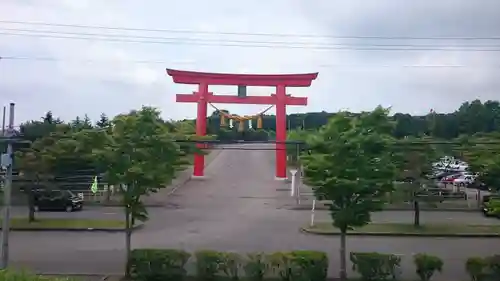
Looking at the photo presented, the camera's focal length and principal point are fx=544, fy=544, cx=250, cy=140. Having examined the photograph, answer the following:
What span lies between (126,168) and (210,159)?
32.4 m

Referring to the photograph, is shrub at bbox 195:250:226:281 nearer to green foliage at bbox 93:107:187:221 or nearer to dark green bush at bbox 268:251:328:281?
dark green bush at bbox 268:251:328:281

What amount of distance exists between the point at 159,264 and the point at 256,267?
2277 mm

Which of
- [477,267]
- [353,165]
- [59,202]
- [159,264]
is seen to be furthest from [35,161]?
[477,267]

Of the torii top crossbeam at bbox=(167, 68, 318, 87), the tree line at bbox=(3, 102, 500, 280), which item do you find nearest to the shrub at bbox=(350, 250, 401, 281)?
the tree line at bbox=(3, 102, 500, 280)

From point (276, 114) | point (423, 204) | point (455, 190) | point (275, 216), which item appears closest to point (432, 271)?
point (423, 204)

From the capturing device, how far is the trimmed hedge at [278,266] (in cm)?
1248

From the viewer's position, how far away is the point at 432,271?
41.4 feet

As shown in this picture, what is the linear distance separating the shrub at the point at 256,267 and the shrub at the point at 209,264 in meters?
0.59

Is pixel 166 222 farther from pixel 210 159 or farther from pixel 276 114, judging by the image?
pixel 210 159

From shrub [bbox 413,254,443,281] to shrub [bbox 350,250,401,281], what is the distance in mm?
478

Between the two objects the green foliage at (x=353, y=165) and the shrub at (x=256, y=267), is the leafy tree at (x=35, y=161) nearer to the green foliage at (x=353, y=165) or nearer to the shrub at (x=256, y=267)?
the shrub at (x=256, y=267)

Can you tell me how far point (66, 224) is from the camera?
2041 centimetres

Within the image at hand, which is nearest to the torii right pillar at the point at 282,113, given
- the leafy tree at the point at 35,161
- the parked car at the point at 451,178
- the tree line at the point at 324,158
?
the parked car at the point at 451,178

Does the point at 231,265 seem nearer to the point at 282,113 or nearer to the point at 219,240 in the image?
the point at 219,240
